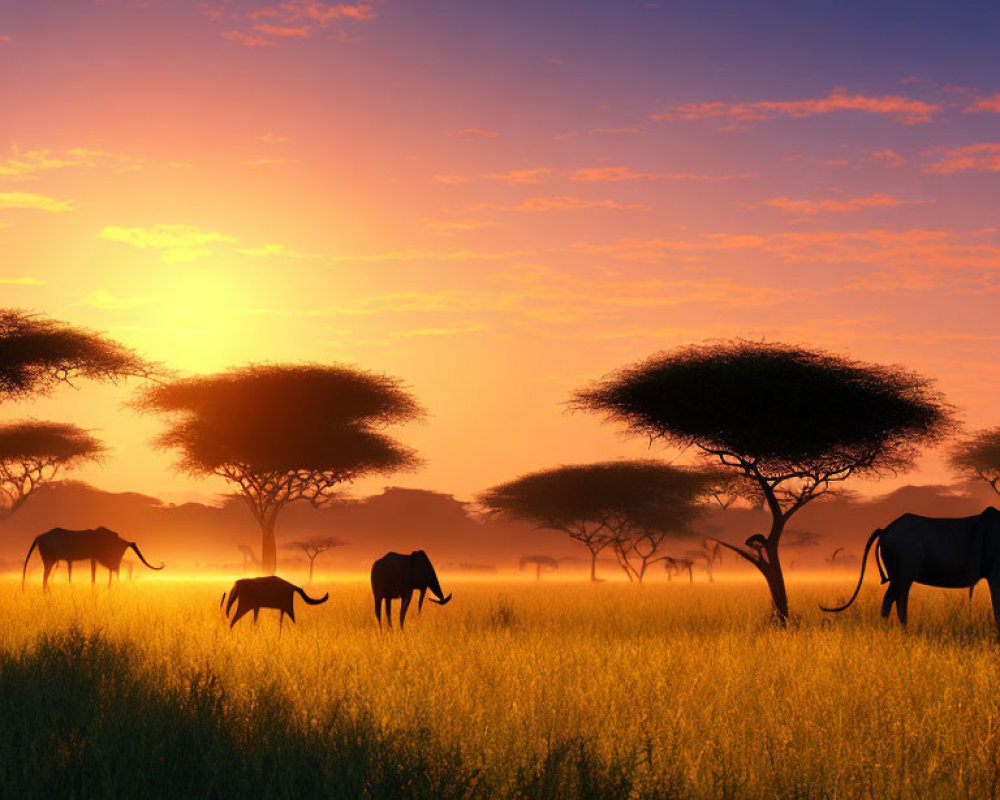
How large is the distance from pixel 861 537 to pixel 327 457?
453 feet

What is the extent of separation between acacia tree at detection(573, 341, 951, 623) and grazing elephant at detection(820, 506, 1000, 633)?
114 inches

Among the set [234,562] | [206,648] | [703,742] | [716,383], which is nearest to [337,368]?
[716,383]

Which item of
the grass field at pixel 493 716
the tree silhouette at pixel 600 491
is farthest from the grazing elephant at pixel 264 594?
the tree silhouette at pixel 600 491

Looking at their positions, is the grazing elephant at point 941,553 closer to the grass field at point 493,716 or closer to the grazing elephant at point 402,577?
the grass field at point 493,716

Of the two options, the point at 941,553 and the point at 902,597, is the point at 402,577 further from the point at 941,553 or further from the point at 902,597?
the point at 941,553

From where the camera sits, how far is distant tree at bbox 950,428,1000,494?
45531 millimetres

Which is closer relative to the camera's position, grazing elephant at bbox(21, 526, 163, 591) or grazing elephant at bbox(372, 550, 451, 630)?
grazing elephant at bbox(372, 550, 451, 630)

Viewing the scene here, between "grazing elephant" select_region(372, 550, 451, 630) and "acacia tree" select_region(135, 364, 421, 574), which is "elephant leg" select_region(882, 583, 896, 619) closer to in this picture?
"grazing elephant" select_region(372, 550, 451, 630)

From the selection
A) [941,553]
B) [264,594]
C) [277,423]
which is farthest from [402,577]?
[277,423]

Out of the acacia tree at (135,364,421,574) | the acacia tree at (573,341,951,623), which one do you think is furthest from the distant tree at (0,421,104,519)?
the acacia tree at (573,341,951,623)

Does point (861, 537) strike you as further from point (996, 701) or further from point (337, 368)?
point (996, 701)

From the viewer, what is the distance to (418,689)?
942 centimetres

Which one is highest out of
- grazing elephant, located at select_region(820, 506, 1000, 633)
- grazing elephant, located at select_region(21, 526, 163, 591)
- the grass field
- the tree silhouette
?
the tree silhouette

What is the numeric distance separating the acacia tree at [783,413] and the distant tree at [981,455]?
85.5ft
